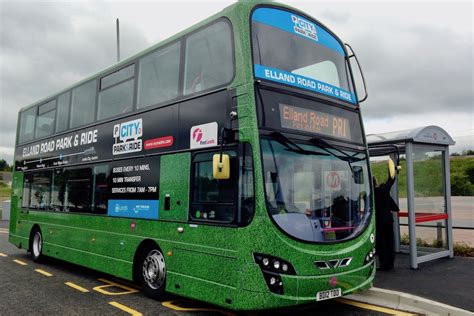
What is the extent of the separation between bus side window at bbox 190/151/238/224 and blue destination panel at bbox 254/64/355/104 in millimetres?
1095

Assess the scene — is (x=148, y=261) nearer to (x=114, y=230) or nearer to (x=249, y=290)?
(x=114, y=230)

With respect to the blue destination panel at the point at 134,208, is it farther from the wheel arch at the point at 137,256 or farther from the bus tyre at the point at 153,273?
the bus tyre at the point at 153,273

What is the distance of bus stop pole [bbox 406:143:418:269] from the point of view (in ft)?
26.8

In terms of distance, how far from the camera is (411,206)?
8.25 m

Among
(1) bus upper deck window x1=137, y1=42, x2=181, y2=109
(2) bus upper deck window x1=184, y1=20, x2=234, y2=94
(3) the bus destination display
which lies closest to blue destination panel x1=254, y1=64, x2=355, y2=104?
(3) the bus destination display

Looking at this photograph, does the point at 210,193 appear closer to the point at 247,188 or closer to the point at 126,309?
the point at 247,188

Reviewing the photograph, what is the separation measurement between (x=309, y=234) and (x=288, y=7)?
10.7 feet

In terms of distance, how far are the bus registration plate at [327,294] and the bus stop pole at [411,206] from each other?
12.7 feet

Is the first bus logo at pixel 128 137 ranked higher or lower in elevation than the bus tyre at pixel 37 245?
higher

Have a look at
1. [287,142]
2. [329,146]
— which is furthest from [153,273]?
[329,146]

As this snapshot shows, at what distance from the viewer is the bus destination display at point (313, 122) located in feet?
16.9

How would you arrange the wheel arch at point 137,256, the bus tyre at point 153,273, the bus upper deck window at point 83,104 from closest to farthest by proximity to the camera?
the bus tyre at point 153,273, the wheel arch at point 137,256, the bus upper deck window at point 83,104

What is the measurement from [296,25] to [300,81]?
3.20ft

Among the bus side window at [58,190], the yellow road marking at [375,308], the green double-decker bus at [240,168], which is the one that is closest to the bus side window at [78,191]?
the bus side window at [58,190]
